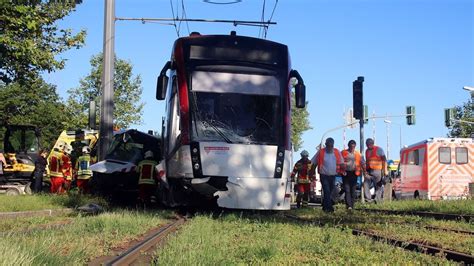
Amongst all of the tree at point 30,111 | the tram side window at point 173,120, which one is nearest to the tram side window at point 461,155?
the tram side window at point 173,120

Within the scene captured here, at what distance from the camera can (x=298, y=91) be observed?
11.5 m

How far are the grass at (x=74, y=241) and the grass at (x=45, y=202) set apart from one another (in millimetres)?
4006

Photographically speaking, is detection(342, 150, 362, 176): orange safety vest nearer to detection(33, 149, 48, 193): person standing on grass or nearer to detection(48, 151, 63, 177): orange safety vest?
detection(48, 151, 63, 177): orange safety vest

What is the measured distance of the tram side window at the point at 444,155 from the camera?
22875 mm

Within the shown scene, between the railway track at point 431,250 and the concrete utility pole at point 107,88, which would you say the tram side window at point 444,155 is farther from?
the railway track at point 431,250

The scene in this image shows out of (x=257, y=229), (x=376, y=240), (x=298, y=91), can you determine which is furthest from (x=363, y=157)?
(x=376, y=240)

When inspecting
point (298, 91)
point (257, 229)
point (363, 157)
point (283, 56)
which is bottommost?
point (257, 229)

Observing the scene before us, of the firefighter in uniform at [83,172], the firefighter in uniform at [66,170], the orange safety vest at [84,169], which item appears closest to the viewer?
the firefighter in uniform at [83,172]

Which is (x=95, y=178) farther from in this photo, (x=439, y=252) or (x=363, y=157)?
(x=439, y=252)

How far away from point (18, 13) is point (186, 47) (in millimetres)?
4956

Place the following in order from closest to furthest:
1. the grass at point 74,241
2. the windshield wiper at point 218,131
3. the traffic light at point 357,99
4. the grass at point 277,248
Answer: the grass at point 74,241
the grass at point 277,248
the windshield wiper at point 218,131
the traffic light at point 357,99

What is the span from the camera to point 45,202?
45.0 feet

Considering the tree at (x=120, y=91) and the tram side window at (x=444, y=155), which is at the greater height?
the tree at (x=120, y=91)

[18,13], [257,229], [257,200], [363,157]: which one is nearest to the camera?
[257,229]
